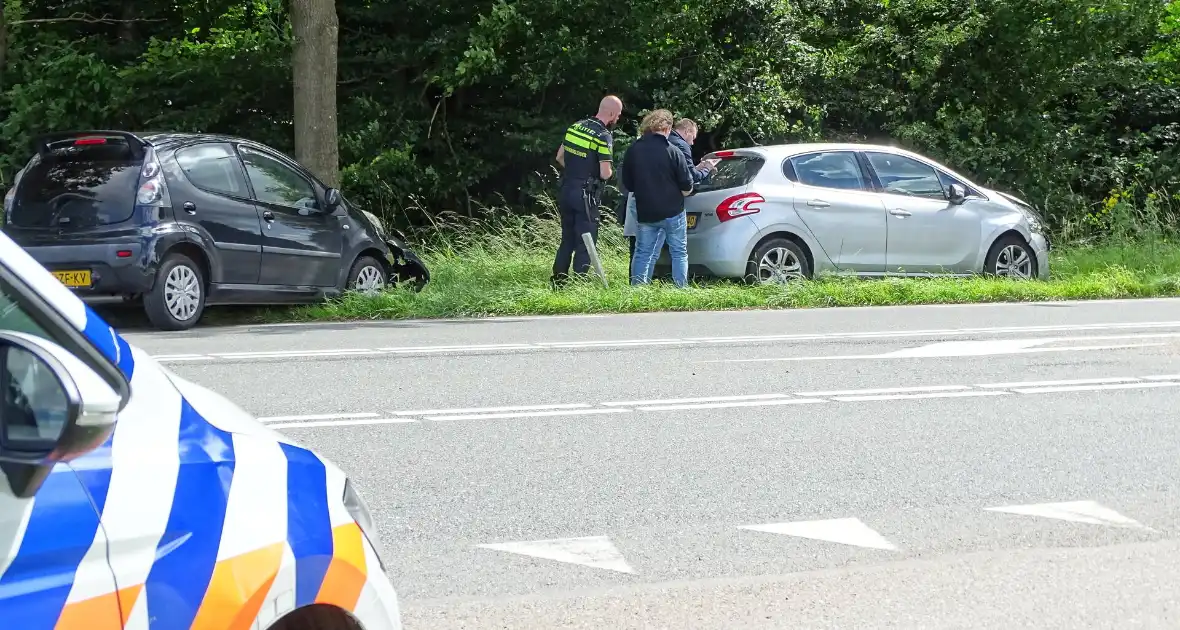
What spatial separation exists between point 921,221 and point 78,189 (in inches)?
330

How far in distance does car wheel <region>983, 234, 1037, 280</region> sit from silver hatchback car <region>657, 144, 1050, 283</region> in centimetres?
1

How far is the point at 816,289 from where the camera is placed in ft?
47.4

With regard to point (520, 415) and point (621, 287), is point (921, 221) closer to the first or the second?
point (621, 287)

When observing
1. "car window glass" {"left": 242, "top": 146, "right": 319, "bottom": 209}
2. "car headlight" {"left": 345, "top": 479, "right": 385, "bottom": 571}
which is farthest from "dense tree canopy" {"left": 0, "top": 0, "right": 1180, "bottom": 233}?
"car headlight" {"left": 345, "top": 479, "right": 385, "bottom": 571}

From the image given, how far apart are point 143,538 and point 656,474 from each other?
4155mm

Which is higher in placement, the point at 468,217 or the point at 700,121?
the point at 700,121

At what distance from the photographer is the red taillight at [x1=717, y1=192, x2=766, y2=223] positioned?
14695 millimetres

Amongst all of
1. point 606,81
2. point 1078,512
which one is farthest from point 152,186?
point 606,81

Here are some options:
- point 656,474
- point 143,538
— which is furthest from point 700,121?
point 143,538

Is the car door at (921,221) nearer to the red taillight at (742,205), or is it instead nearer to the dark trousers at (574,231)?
the red taillight at (742,205)

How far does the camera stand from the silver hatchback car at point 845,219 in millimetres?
14836

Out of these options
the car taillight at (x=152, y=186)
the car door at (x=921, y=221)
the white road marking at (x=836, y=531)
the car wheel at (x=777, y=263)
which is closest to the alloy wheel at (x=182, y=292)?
the car taillight at (x=152, y=186)

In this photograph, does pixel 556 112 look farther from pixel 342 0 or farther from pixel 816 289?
pixel 816 289

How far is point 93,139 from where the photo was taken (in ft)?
39.8
